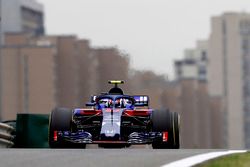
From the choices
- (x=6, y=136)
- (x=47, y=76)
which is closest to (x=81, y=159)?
(x=6, y=136)

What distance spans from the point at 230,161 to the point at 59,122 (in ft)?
24.8

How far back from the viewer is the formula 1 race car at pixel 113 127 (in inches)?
944

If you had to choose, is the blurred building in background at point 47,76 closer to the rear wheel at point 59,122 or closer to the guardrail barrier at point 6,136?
the guardrail barrier at point 6,136

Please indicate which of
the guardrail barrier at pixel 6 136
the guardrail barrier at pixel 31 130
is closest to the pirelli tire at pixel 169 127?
the guardrail barrier at pixel 6 136

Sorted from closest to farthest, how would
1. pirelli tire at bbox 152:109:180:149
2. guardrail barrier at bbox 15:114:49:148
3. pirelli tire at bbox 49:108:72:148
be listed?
pirelli tire at bbox 49:108:72:148 → pirelli tire at bbox 152:109:180:149 → guardrail barrier at bbox 15:114:49:148

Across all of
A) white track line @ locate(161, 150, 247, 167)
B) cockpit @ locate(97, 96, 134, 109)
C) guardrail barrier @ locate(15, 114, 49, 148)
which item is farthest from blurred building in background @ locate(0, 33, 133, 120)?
white track line @ locate(161, 150, 247, 167)

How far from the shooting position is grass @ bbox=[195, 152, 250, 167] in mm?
15994

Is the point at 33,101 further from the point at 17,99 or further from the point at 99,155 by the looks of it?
the point at 99,155

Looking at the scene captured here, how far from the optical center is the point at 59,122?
78.6 ft

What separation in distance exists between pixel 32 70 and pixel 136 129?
128788mm

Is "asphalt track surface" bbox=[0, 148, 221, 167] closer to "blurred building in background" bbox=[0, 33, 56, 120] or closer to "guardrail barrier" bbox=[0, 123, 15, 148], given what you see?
"guardrail barrier" bbox=[0, 123, 15, 148]

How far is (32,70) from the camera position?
153 metres

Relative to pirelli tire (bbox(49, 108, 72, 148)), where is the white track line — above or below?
below

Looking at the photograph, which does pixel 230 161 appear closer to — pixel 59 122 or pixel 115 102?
pixel 59 122
